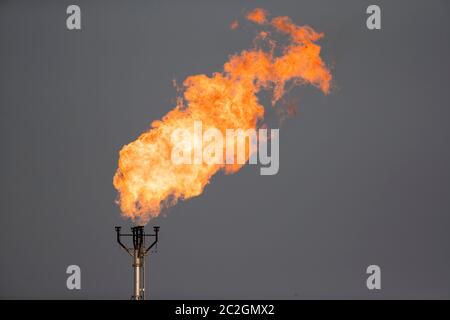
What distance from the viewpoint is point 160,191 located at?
4966cm

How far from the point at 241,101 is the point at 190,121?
9.02 ft

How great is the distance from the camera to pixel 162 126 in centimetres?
4991
